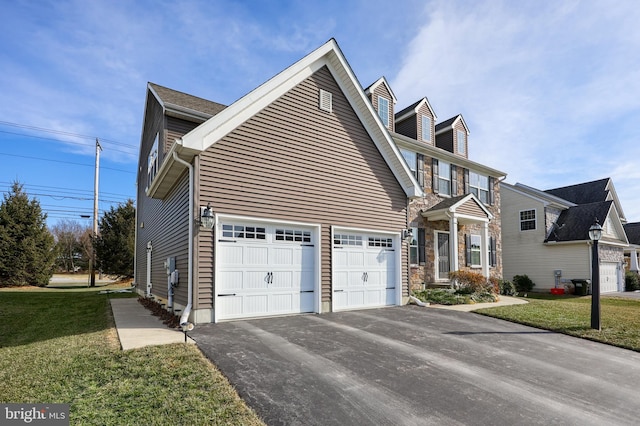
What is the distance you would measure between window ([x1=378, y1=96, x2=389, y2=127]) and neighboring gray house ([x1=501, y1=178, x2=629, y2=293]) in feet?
40.5

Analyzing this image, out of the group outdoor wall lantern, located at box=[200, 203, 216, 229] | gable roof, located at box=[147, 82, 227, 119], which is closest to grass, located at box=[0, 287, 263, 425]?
outdoor wall lantern, located at box=[200, 203, 216, 229]

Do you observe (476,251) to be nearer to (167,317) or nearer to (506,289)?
(506,289)

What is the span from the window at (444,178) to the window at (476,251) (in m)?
2.74

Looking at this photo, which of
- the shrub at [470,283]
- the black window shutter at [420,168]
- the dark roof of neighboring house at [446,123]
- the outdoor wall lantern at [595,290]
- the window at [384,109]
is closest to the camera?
the outdoor wall lantern at [595,290]

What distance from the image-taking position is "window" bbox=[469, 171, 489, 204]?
58.6 feet

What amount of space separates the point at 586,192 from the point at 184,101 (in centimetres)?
3051

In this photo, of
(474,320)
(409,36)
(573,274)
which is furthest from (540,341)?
(573,274)

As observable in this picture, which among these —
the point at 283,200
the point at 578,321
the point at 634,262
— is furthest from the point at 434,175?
the point at 634,262

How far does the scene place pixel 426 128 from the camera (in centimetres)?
1695

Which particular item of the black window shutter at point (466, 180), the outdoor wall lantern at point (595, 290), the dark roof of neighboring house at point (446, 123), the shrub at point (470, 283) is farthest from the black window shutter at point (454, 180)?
the outdoor wall lantern at point (595, 290)

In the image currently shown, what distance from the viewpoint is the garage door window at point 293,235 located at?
8.68 meters

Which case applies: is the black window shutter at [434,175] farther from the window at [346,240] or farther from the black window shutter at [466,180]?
the window at [346,240]

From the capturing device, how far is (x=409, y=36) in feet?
34.5

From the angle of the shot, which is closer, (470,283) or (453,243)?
(470,283)
